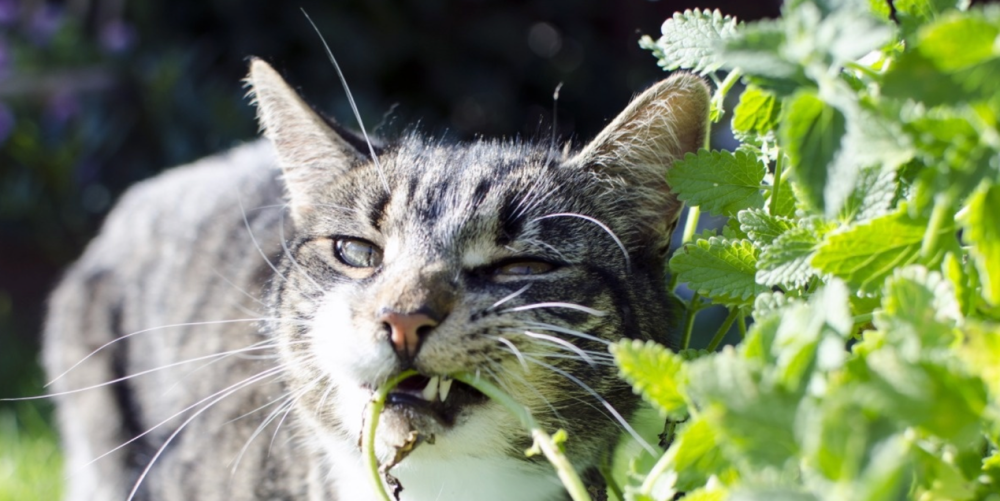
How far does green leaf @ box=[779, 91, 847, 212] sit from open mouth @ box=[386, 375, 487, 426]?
625 mm

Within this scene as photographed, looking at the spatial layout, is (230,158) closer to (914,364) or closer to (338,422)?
(338,422)

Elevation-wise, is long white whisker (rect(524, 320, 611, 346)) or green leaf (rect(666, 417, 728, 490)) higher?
long white whisker (rect(524, 320, 611, 346))

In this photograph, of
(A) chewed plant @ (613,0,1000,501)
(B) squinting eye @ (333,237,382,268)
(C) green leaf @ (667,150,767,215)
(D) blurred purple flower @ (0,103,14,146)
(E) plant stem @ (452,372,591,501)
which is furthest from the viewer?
(D) blurred purple flower @ (0,103,14,146)

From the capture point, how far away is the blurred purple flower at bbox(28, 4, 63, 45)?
4391 millimetres

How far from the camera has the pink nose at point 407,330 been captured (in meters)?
1.20

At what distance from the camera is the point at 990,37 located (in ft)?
2.15

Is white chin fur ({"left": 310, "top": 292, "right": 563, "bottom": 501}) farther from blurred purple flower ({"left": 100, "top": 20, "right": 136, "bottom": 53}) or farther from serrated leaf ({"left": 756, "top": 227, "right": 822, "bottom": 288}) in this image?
blurred purple flower ({"left": 100, "top": 20, "right": 136, "bottom": 53})

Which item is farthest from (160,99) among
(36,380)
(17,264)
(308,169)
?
(308,169)

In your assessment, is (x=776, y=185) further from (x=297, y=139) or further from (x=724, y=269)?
(x=297, y=139)

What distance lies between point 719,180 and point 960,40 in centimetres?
52

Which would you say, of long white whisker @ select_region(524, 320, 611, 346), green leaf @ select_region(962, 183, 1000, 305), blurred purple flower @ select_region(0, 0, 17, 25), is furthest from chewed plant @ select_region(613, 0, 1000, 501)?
blurred purple flower @ select_region(0, 0, 17, 25)

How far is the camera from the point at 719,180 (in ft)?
3.87

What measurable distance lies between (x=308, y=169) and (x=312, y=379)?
0.51 m

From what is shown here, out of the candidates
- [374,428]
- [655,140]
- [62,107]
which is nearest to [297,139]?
[655,140]
